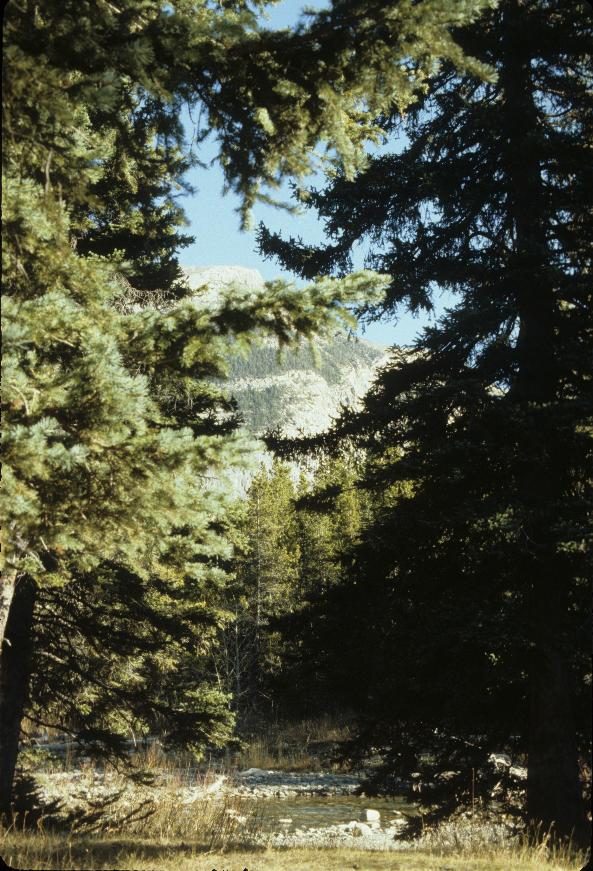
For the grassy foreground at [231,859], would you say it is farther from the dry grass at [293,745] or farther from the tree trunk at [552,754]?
the dry grass at [293,745]

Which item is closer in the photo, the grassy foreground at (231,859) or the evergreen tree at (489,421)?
the grassy foreground at (231,859)

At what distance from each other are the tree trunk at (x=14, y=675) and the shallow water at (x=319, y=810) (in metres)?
5.96

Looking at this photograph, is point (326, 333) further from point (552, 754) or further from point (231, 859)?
point (552, 754)

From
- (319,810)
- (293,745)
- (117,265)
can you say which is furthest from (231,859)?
(293,745)

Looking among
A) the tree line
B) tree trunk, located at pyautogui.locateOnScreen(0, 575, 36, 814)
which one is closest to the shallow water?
the tree line

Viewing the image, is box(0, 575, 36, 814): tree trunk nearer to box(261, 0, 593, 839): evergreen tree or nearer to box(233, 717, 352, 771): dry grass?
box(261, 0, 593, 839): evergreen tree

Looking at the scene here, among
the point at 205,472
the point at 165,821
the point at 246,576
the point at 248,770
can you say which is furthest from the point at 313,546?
the point at 205,472

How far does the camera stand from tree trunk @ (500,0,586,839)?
6.91 m

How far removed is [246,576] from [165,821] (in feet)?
77.9

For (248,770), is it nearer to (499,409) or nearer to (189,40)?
(499,409)

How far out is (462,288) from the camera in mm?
9289

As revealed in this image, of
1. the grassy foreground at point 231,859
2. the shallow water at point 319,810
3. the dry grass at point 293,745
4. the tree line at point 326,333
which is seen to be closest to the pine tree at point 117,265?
the tree line at point 326,333

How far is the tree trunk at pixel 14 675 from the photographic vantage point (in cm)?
840

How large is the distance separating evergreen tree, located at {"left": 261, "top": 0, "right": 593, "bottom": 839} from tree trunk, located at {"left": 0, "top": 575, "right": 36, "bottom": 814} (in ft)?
15.3
